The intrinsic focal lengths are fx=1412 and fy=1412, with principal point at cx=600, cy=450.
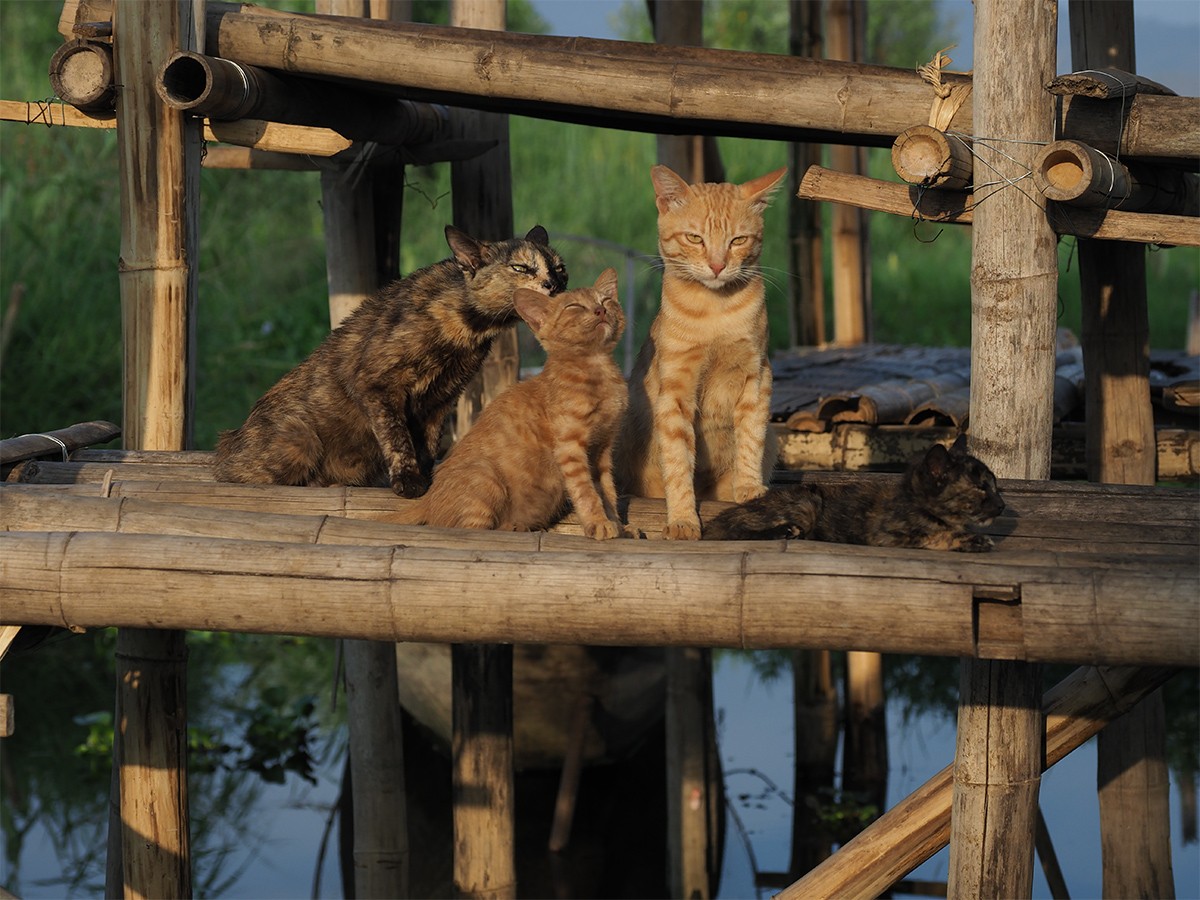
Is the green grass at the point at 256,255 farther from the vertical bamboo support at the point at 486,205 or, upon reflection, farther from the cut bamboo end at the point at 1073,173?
the cut bamboo end at the point at 1073,173

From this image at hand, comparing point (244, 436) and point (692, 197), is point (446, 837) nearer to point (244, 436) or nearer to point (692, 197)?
point (244, 436)

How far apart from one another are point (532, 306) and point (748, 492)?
1064 millimetres

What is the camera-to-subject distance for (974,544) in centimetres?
450

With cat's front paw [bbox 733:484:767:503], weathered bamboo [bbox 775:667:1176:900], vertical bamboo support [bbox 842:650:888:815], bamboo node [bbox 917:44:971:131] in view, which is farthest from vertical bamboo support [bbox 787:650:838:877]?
bamboo node [bbox 917:44:971:131]

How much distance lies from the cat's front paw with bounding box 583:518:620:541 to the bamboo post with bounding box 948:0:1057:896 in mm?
1417

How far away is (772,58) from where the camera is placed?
5.95 meters

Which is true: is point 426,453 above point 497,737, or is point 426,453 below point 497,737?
above

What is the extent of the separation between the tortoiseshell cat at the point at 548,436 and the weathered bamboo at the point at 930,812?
1.51m

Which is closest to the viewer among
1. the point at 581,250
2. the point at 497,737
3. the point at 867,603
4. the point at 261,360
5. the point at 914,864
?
the point at 867,603

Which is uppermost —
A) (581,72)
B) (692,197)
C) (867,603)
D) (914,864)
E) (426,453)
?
(581,72)

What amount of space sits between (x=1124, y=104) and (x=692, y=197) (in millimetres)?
1690

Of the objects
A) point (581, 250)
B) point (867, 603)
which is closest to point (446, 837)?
point (867, 603)

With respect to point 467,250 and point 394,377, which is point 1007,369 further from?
point 394,377

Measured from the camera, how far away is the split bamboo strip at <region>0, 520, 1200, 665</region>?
386 centimetres
